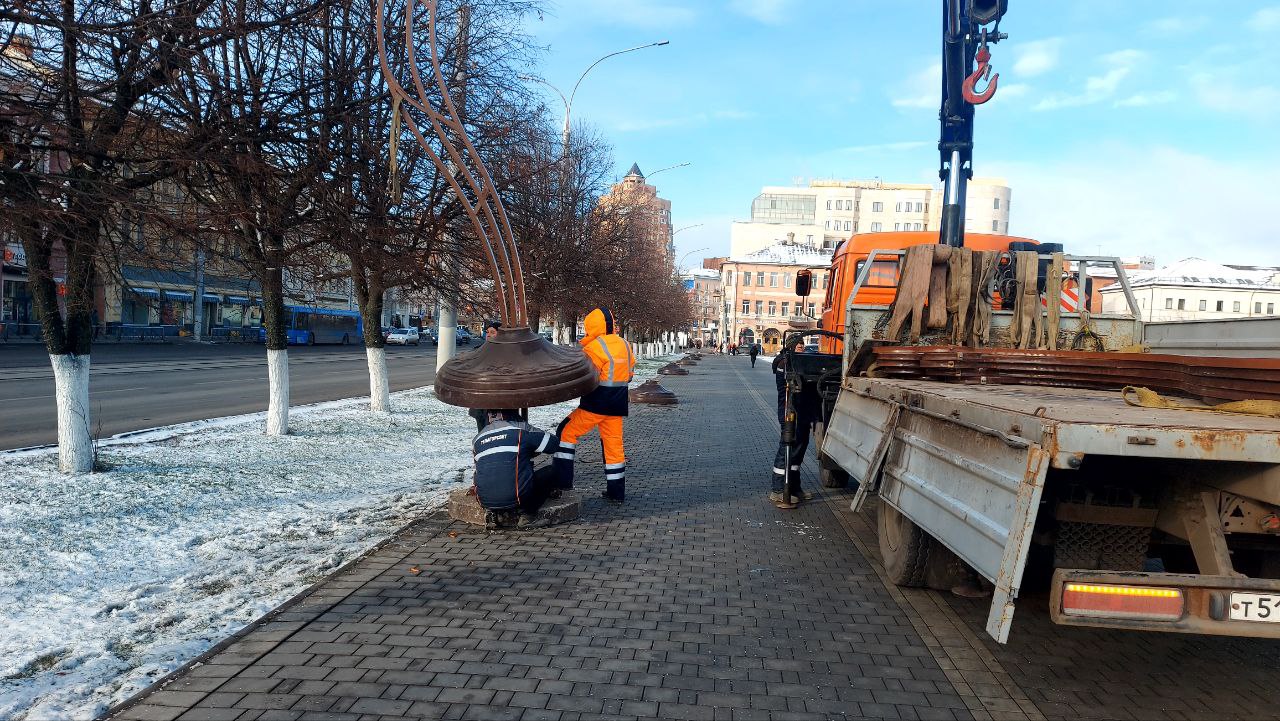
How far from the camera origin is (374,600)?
16.0 ft

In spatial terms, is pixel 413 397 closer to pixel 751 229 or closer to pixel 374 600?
pixel 374 600

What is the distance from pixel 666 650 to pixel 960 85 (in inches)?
324

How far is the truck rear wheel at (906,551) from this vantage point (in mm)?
5152

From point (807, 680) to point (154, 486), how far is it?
6.28 meters

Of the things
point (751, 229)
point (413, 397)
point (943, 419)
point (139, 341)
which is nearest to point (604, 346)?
point (943, 419)

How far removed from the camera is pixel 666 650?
13.9 ft

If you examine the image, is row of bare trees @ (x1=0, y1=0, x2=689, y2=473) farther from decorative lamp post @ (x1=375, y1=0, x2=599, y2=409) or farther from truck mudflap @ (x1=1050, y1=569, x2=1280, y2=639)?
truck mudflap @ (x1=1050, y1=569, x2=1280, y2=639)

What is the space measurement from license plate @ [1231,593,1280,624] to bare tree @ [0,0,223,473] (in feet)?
21.9

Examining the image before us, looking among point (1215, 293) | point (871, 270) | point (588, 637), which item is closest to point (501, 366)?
point (588, 637)

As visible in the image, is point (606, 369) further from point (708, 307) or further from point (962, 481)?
point (708, 307)

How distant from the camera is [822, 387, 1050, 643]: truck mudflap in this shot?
326cm

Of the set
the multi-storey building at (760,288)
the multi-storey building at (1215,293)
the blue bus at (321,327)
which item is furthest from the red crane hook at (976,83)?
the multi-storey building at (760,288)

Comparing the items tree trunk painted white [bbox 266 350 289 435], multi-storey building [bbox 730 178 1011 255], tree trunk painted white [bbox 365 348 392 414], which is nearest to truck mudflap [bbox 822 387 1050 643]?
tree trunk painted white [bbox 266 350 289 435]

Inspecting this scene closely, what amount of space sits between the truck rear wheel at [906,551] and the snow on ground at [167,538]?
12.3 ft
